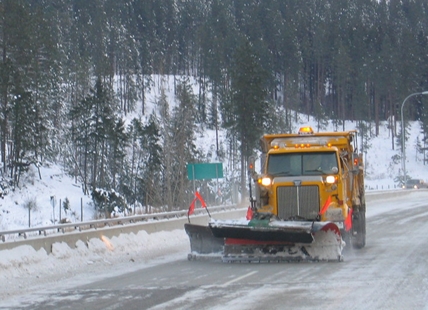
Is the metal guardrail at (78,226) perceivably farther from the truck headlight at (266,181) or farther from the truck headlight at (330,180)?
the truck headlight at (330,180)

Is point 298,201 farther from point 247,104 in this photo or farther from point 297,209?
point 247,104

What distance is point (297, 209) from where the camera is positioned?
16.2 m

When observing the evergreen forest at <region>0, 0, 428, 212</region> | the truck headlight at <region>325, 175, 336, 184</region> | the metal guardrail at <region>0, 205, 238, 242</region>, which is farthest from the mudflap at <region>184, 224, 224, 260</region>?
the evergreen forest at <region>0, 0, 428, 212</region>

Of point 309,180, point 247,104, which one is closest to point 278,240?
point 309,180

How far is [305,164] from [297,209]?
1113 mm

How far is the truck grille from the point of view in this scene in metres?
16.2

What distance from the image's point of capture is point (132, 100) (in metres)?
103

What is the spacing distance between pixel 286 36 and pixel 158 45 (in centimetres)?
2146

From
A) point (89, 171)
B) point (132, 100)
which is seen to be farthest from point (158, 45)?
point (89, 171)

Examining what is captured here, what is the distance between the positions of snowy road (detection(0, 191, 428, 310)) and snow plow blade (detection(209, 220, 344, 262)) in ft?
1.29

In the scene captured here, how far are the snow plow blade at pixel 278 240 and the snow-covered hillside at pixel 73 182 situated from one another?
459 inches

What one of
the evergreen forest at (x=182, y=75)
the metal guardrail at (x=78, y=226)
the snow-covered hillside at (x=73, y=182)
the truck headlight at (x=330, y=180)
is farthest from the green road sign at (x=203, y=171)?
the evergreen forest at (x=182, y=75)

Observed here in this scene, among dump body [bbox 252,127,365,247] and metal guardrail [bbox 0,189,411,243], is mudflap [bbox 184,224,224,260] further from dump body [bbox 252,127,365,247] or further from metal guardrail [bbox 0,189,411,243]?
metal guardrail [bbox 0,189,411,243]

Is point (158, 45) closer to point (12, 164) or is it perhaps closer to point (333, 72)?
point (333, 72)
